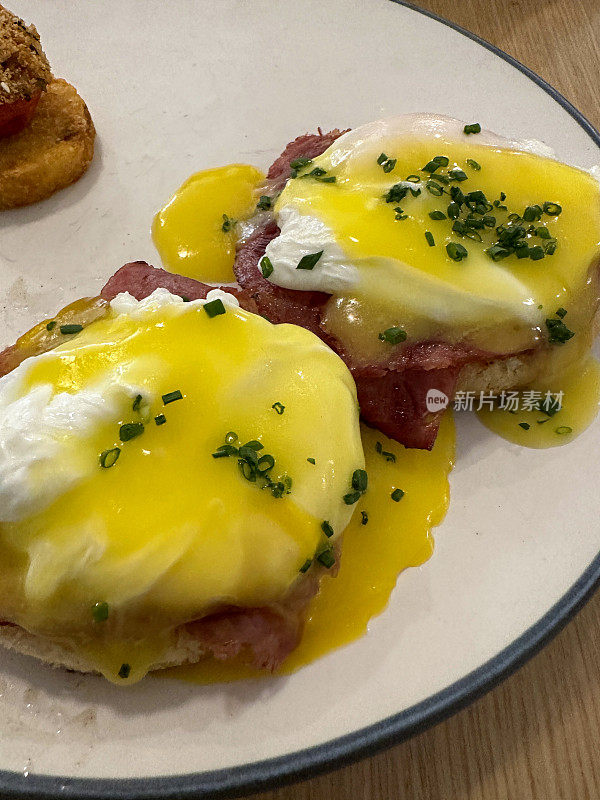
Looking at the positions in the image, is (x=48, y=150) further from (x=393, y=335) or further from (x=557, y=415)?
(x=557, y=415)

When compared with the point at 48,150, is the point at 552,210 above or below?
below

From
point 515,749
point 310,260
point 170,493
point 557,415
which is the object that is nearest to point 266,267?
point 310,260

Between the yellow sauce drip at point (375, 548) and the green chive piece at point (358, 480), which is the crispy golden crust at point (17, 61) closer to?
the yellow sauce drip at point (375, 548)

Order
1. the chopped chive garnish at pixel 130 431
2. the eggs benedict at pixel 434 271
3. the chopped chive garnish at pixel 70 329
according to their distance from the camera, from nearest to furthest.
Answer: the chopped chive garnish at pixel 130 431
the chopped chive garnish at pixel 70 329
the eggs benedict at pixel 434 271

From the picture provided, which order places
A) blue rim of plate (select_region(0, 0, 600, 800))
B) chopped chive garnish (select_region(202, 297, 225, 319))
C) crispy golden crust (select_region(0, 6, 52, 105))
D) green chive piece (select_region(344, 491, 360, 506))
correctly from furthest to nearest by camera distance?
crispy golden crust (select_region(0, 6, 52, 105))
chopped chive garnish (select_region(202, 297, 225, 319))
green chive piece (select_region(344, 491, 360, 506))
blue rim of plate (select_region(0, 0, 600, 800))

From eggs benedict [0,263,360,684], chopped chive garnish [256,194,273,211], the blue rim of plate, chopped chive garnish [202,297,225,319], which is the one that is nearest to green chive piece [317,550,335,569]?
eggs benedict [0,263,360,684]

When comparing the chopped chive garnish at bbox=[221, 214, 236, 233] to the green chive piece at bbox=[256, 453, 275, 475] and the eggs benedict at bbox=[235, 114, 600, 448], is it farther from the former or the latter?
the green chive piece at bbox=[256, 453, 275, 475]

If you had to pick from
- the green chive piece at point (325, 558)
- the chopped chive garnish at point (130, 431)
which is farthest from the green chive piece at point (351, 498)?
the chopped chive garnish at point (130, 431)
